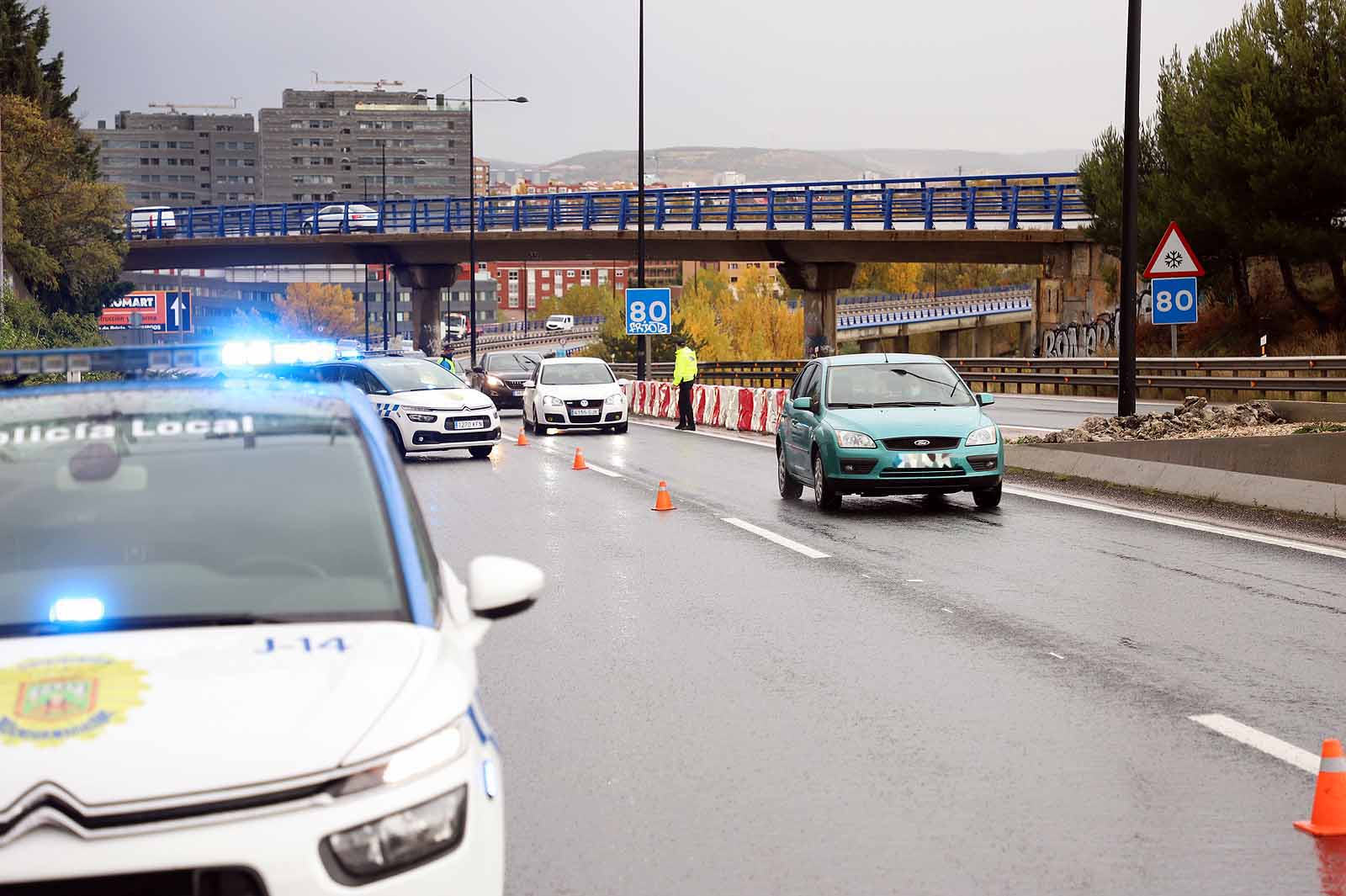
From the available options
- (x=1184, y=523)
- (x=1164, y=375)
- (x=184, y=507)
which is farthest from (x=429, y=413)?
(x=1164, y=375)

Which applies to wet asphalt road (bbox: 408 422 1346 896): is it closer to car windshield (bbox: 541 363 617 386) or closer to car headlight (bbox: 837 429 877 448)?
car headlight (bbox: 837 429 877 448)

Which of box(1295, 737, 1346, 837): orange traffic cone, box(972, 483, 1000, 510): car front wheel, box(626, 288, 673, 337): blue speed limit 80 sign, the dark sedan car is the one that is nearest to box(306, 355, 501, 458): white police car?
box(972, 483, 1000, 510): car front wheel

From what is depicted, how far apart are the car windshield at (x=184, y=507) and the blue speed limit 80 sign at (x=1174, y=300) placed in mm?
21867

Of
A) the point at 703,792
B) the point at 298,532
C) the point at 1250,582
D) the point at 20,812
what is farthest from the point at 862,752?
the point at 1250,582

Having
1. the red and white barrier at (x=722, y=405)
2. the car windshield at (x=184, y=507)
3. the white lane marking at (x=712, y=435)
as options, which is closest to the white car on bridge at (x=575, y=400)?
the white lane marking at (x=712, y=435)

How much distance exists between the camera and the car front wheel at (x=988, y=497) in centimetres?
1781

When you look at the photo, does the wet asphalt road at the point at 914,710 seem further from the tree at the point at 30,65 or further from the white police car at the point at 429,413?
the tree at the point at 30,65

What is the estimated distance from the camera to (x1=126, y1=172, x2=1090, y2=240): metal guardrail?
177ft

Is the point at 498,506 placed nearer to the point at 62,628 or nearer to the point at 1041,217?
the point at 62,628

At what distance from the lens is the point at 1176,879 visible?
17.5 feet

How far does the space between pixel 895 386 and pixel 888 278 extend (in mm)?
149006

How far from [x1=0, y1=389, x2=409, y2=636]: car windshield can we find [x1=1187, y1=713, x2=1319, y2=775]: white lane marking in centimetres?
394

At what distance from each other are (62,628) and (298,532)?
0.71 m

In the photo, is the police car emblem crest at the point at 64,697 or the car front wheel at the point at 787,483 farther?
the car front wheel at the point at 787,483
